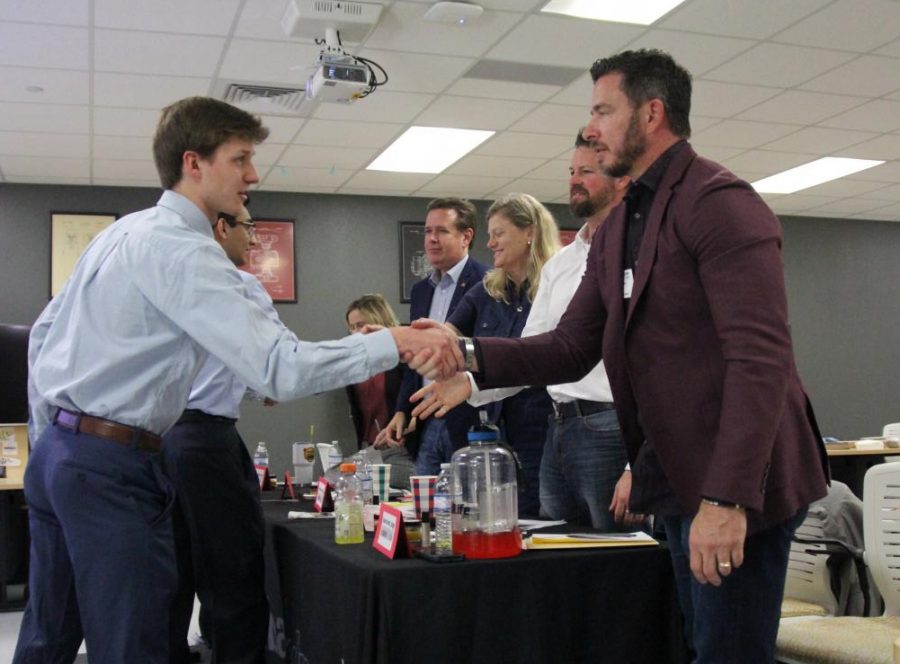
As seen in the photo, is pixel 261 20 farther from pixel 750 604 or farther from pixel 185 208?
pixel 750 604

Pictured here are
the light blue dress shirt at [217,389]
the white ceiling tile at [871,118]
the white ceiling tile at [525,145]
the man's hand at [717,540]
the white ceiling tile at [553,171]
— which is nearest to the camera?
the man's hand at [717,540]

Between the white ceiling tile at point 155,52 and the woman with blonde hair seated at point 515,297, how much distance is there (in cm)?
233

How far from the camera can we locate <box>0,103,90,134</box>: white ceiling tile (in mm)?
5652

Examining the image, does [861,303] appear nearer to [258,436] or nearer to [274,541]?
[258,436]

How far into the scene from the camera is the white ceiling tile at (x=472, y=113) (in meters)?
5.81

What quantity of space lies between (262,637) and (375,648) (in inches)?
48.7

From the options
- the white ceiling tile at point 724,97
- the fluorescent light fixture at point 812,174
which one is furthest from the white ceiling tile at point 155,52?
the fluorescent light fixture at point 812,174

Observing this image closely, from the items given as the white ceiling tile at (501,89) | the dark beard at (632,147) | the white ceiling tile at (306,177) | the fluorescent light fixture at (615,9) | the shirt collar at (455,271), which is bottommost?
the dark beard at (632,147)

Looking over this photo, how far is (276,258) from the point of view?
324 inches

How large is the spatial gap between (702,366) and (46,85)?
15.9 feet

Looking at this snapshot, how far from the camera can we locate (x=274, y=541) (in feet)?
8.42

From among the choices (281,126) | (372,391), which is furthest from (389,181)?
(372,391)

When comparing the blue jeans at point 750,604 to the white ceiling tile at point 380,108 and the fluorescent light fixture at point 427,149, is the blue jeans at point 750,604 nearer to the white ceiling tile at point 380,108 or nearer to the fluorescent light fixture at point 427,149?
the white ceiling tile at point 380,108

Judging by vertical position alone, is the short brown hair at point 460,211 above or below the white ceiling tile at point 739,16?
below
